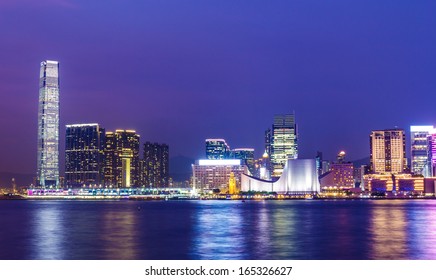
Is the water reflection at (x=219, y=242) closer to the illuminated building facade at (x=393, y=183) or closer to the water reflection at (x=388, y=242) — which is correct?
the water reflection at (x=388, y=242)

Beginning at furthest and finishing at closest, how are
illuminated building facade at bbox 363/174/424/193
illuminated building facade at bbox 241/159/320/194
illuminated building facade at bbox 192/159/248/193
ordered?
illuminated building facade at bbox 192/159/248/193
illuminated building facade at bbox 363/174/424/193
illuminated building facade at bbox 241/159/320/194

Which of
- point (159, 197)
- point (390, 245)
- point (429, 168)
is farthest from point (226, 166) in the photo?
point (390, 245)

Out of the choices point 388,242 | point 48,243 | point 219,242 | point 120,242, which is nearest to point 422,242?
point 388,242

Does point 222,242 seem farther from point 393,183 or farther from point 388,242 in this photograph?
point 393,183

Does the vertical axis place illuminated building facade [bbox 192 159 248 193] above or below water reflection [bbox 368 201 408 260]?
above

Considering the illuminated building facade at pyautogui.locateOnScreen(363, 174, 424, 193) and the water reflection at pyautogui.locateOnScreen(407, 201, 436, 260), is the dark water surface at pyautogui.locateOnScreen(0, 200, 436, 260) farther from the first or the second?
the illuminated building facade at pyautogui.locateOnScreen(363, 174, 424, 193)

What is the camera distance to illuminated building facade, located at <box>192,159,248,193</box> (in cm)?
18788

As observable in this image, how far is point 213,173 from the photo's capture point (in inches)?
7431

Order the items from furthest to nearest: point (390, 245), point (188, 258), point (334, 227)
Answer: point (334, 227) < point (390, 245) < point (188, 258)

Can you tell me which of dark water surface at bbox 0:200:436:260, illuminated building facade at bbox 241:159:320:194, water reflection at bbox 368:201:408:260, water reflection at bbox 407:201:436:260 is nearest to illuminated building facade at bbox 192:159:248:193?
illuminated building facade at bbox 241:159:320:194

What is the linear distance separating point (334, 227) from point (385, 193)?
5464 inches
